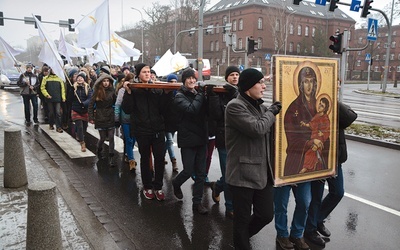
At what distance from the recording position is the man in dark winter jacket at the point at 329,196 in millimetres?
3939

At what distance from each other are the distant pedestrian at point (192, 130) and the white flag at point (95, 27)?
173 inches

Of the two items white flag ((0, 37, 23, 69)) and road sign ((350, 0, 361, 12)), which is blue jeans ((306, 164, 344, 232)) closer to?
white flag ((0, 37, 23, 69))

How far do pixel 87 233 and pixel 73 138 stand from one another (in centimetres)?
581

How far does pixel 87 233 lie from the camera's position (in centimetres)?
411

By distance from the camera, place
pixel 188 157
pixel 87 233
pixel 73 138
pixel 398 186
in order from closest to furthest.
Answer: pixel 87 233, pixel 188 157, pixel 398 186, pixel 73 138

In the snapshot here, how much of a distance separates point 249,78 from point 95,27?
617 cm

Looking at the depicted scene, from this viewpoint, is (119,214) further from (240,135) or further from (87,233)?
(240,135)

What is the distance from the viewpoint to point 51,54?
839 centimetres

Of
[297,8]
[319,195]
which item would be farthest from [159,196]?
[297,8]

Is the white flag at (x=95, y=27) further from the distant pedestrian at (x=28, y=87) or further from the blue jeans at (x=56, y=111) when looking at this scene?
the distant pedestrian at (x=28, y=87)

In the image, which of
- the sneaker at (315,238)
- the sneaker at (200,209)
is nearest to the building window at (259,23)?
the sneaker at (200,209)

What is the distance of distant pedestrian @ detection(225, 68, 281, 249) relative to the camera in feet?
10.4

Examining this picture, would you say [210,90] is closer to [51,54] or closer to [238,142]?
[238,142]

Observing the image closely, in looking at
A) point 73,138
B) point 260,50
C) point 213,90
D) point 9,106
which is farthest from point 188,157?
Answer: point 260,50
